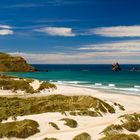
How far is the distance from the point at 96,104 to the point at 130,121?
305 inches

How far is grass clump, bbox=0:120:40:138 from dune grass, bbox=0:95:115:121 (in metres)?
4.05

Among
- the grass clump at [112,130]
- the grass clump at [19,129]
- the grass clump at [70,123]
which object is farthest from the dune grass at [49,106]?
the grass clump at [112,130]

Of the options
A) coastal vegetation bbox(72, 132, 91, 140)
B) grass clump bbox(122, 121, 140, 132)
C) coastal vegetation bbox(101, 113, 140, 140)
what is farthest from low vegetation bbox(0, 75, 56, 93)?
coastal vegetation bbox(72, 132, 91, 140)

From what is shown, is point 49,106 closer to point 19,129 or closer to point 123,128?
point 19,129

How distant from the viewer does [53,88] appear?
6344cm

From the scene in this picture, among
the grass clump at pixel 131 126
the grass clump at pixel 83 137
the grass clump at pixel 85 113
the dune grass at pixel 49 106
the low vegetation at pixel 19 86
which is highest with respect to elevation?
the low vegetation at pixel 19 86

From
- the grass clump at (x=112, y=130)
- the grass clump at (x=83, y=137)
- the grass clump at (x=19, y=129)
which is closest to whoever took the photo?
the grass clump at (x=83, y=137)

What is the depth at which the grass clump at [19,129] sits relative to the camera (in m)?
26.0

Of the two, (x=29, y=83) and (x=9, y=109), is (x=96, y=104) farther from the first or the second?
(x=29, y=83)

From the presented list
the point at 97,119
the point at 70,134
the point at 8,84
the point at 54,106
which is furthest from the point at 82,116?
the point at 8,84

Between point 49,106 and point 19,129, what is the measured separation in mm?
9316

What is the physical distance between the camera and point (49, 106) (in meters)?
35.6

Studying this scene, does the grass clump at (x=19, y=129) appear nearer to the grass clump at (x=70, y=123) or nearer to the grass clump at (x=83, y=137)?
the grass clump at (x=70, y=123)

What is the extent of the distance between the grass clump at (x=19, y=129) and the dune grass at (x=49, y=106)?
13.3 ft
